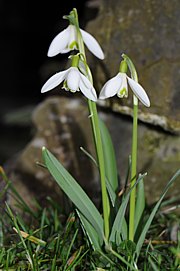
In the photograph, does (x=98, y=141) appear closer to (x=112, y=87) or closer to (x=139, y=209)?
(x=112, y=87)

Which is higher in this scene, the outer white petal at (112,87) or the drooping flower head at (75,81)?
the drooping flower head at (75,81)

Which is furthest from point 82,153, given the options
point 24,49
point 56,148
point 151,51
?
point 24,49

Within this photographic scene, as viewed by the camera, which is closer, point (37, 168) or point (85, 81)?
point (85, 81)

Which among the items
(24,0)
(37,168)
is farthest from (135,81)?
(24,0)

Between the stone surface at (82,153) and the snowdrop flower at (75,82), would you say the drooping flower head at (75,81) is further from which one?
the stone surface at (82,153)

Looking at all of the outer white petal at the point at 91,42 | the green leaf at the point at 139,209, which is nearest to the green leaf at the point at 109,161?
the green leaf at the point at 139,209

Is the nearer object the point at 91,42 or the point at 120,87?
the point at 120,87

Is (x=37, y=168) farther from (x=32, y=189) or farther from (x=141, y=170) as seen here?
(x=141, y=170)
